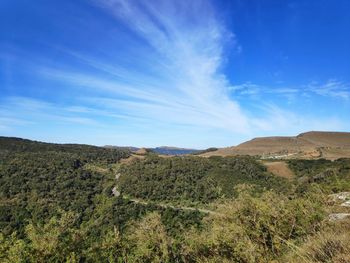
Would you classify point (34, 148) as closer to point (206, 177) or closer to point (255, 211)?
point (206, 177)

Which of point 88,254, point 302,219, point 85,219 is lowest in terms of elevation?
point 85,219

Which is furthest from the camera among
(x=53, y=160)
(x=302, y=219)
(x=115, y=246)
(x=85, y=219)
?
(x=53, y=160)

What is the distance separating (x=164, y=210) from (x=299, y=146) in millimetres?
101910

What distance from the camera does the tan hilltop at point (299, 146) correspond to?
479ft

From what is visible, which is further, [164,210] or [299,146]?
[299,146]

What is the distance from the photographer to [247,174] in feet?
392

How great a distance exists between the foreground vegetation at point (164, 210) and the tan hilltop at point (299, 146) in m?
24.0

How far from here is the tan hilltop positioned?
146m

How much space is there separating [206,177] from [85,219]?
4709 cm

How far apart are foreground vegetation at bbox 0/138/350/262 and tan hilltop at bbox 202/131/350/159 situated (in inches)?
945

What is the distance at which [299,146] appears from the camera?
166 metres

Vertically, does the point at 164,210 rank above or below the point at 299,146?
below

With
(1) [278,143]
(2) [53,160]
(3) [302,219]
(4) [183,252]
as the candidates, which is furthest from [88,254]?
(1) [278,143]

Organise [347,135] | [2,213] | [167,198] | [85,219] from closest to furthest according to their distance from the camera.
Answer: [2,213], [85,219], [167,198], [347,135]
